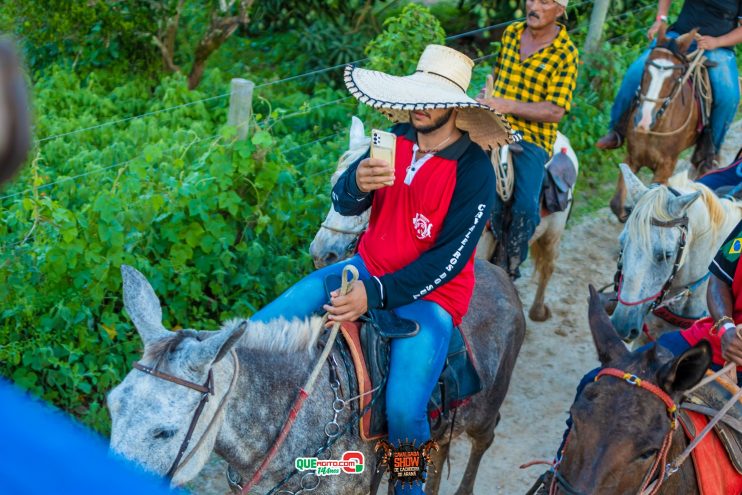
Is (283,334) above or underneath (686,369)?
underneath

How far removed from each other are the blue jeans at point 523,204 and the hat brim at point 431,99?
204cm

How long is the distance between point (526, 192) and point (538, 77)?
83 cm

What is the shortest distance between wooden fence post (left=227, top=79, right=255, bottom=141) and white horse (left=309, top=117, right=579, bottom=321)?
2.86 ft

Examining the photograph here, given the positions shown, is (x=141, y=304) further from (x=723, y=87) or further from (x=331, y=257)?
(x=723, y=87)

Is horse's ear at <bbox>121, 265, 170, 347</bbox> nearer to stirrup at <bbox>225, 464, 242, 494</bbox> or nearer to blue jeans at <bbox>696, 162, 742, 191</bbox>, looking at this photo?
stirrup at <bbox>225, 464, 242, 494</bbox>

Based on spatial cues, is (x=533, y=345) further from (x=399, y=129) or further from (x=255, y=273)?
(x=399, y=129)

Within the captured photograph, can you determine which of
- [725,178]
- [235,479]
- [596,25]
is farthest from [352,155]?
[596,25]

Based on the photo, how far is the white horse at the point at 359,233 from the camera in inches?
210

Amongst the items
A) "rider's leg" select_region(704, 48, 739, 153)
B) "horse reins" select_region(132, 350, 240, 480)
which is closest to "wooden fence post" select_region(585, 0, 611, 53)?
"rider's leg" select_region(704, 48, 739, 153)

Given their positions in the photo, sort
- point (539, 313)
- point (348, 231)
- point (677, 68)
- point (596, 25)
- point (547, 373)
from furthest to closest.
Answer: point (596, 25), point (677, 68), point (539, 313), point (547, 373), point (348, 231)

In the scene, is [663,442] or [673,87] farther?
[673,87]

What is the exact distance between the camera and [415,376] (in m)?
3.85

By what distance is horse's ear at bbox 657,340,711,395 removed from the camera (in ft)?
10.4

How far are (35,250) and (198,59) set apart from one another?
5481 mm
